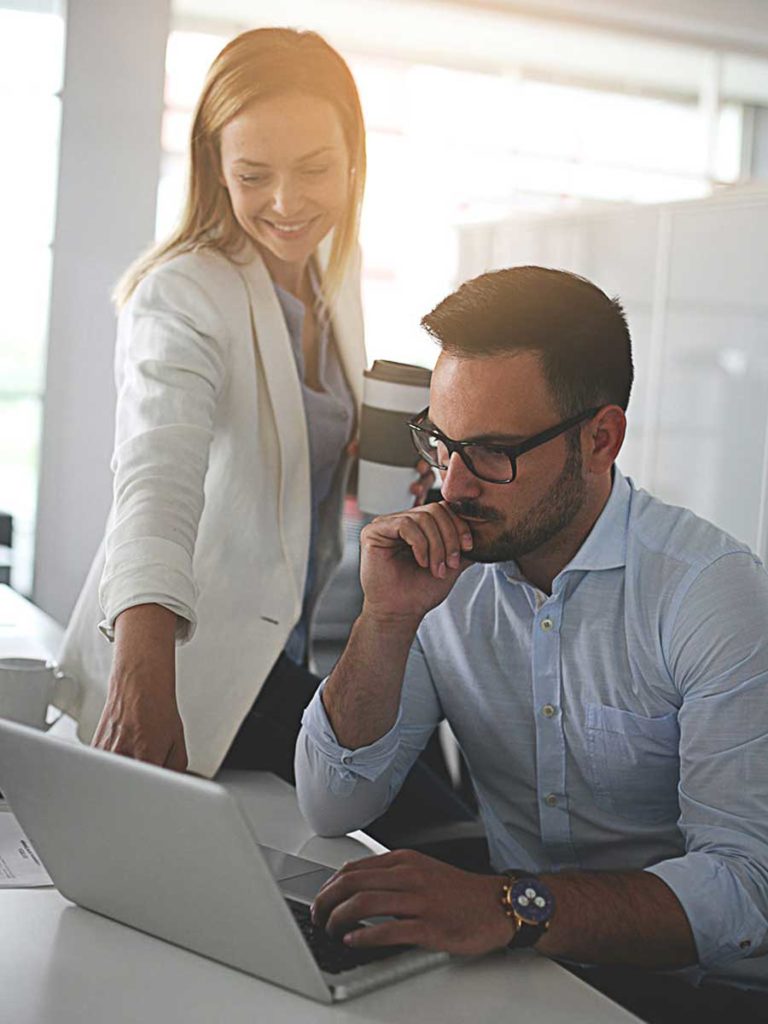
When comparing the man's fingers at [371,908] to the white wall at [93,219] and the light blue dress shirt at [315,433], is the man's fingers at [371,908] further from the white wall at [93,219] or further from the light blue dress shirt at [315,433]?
the white wall at [93,219]

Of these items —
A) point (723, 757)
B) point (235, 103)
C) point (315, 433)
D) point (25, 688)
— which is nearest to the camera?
point (723, 757)

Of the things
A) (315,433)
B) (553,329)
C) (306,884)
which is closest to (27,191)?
(315,433)

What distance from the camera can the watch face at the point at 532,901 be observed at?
3.65ft

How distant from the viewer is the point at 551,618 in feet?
5.01

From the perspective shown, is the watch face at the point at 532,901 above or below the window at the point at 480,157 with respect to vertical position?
below

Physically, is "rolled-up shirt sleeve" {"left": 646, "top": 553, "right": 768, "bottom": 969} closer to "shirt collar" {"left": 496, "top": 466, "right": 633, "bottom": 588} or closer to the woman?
"shirt collar" {"left": 496, "top": 466, "right": 633, "bottom": 588}

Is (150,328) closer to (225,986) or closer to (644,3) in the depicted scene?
(225,986)

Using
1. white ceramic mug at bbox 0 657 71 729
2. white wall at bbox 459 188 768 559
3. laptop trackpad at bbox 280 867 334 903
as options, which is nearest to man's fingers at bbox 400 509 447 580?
laptop trackpad at bbox 280 867 334 903

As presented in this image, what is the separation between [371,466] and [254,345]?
24cm

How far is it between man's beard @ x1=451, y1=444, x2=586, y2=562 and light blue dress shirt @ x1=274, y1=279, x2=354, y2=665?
558 millimetres

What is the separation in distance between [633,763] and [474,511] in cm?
32

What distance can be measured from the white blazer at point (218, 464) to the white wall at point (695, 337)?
2080 millimetres

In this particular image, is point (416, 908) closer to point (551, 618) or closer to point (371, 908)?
point (371, 908)

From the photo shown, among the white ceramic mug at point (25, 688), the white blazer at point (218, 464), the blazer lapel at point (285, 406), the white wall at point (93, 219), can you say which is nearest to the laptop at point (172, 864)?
the white ceramic mug at point (25, 688)
